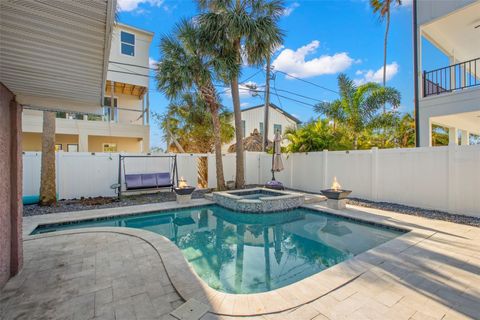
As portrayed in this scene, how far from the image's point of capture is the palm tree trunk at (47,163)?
8188mm

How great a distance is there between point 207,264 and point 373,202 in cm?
716

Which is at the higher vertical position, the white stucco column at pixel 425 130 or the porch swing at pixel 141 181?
the white stucco column at pixel 425 130

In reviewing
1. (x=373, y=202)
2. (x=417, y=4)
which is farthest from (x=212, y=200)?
(x=417, y=4)

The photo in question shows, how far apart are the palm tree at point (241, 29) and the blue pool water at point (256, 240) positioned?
247 inches

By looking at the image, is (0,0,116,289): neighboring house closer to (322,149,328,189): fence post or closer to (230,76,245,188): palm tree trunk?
(230,76,245,188): palm tree trunk

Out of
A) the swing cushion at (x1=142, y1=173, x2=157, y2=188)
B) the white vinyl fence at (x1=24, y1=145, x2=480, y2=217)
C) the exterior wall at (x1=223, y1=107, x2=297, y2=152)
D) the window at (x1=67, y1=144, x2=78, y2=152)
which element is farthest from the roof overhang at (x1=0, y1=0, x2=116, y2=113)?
the exterior wall at (x1=223, y1=107, x2=297, y2=152)

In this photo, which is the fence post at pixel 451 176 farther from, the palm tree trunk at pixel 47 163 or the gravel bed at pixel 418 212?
the palm tree trunk at pixel 47 163

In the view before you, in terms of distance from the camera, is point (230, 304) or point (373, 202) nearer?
point (230, 304)

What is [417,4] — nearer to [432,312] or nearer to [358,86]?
[358,86]

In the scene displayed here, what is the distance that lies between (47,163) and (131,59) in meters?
8.82

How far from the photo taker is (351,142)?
1173 cm

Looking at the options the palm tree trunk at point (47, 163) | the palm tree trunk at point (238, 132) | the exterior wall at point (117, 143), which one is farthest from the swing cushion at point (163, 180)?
the exterior wall at point (117, 143)

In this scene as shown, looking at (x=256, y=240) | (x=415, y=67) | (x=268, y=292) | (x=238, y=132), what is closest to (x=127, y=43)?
(x=238, y=132)

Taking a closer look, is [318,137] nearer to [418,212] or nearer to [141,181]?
[418,212]
